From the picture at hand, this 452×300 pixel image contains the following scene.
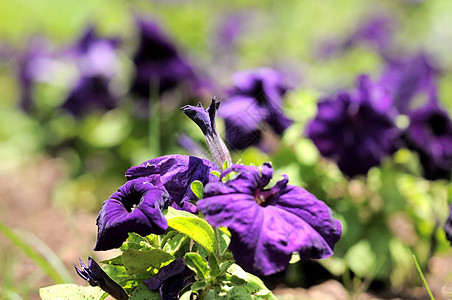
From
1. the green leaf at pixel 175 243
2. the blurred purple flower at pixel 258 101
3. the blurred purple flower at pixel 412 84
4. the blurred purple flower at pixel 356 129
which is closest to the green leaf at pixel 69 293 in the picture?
the green leaf at pixel 175 243

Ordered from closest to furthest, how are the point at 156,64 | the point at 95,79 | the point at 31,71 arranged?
the point at 156,64, the point at 95,79, the point at 31,71

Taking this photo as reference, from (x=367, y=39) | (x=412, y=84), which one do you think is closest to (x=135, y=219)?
(x=412, y=84)

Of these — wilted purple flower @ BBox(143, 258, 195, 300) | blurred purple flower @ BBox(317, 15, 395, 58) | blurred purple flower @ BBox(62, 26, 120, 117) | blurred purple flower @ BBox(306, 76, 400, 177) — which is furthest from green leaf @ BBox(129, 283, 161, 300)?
blurred purple flower @ BBox(317, 15, 395, 58)

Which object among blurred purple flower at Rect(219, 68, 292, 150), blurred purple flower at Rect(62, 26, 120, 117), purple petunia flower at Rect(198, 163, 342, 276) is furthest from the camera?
blurred purple flower at Rect(62, 26, 120, 117)

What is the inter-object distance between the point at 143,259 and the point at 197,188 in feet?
0.47

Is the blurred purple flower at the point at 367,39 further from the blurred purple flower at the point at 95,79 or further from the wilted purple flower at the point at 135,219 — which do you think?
the wilted purple flower at the point at 135,219

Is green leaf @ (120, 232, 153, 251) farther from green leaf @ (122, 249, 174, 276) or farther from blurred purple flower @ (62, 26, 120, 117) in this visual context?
blurred purple flower @ (62, 26, 120, 117)

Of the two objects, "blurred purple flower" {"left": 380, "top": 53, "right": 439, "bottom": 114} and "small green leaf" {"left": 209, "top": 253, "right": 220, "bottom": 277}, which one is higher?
"blurred purple flower" {"left": 380, "top": 53, "right": 439, "bottom": 114}

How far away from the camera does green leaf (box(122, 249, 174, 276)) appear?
81 cm

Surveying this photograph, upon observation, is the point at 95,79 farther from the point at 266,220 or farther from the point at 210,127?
the point at 266,220

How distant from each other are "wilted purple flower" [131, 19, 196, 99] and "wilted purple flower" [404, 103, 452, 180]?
1036mm

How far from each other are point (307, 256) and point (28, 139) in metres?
2.77

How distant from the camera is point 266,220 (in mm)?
753

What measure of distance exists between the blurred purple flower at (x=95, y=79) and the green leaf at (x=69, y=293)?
178cm
